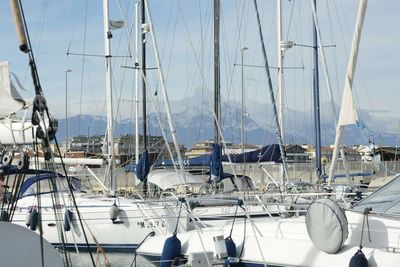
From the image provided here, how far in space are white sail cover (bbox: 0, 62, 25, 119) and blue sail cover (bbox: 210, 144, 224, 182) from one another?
12.5m

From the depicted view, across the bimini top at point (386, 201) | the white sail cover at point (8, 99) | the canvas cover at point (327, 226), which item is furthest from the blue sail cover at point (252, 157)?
the white sail cover at point (8, 99)

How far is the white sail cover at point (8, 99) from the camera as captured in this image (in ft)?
22.3

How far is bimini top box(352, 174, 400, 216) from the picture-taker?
8388 millimetres

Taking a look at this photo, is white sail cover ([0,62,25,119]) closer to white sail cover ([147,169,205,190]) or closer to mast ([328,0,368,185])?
mast ([328,0,368,185])

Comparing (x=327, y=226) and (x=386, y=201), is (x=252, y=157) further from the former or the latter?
(x=327, y=226)

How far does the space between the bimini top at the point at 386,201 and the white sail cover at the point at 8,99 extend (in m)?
4.53

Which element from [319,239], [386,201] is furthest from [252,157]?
[319,239]

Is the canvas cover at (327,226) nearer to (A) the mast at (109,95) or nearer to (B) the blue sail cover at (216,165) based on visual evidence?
(A) the mast at (109,95)

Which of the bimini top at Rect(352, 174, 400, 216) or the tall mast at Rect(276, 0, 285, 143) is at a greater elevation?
the tall mast at Rect(276, 0, 285, 143)

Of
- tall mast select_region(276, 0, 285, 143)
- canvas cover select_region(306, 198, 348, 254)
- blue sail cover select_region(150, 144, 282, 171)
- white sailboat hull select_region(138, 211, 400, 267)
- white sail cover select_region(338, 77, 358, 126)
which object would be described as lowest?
white sailboat hull select_region(138, 211, 400, 267)

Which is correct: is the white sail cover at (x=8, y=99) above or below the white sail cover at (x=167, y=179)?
above

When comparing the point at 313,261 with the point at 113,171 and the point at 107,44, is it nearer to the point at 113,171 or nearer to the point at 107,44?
the point at 113,171

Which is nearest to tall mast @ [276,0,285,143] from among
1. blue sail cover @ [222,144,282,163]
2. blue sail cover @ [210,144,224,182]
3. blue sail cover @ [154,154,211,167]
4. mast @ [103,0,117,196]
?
blue sail cover @ [222,144,282,163]

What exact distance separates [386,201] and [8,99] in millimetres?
4860
